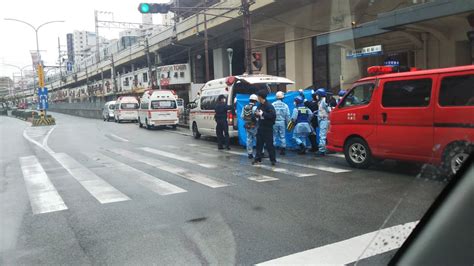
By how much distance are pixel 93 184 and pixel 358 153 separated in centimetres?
553

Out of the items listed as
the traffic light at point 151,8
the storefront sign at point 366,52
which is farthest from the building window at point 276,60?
the traffic light at point 151,8

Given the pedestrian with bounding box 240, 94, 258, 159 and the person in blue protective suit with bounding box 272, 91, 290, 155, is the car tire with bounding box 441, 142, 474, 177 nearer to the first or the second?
the pedestrian with bounding box 240, 94, 258, 159

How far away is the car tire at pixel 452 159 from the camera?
208cm

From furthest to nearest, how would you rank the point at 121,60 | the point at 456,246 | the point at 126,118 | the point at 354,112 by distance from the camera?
the point at 121,60 → the point at 126,118 → the point at 354,112 → the point at 456,246

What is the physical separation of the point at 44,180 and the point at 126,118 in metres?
24.6

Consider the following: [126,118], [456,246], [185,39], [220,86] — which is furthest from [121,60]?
[456,246]

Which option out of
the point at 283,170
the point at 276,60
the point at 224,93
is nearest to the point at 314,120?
the point at 283,170

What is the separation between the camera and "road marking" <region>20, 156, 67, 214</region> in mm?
6600

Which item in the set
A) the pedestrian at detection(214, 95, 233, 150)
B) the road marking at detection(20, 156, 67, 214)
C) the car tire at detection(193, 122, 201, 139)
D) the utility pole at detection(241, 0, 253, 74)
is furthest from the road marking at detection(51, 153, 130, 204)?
A: the utility pole at detection(241, 0, 253, 74)

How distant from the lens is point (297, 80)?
26.0 m

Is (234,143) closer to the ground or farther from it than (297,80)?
closer to the ground

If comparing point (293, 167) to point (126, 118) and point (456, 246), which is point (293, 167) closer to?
point (456, 246)

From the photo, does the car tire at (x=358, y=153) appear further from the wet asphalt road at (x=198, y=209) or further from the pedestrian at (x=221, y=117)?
the pedestrian at (x=221, y=117)

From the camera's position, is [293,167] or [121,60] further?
[121,60]
